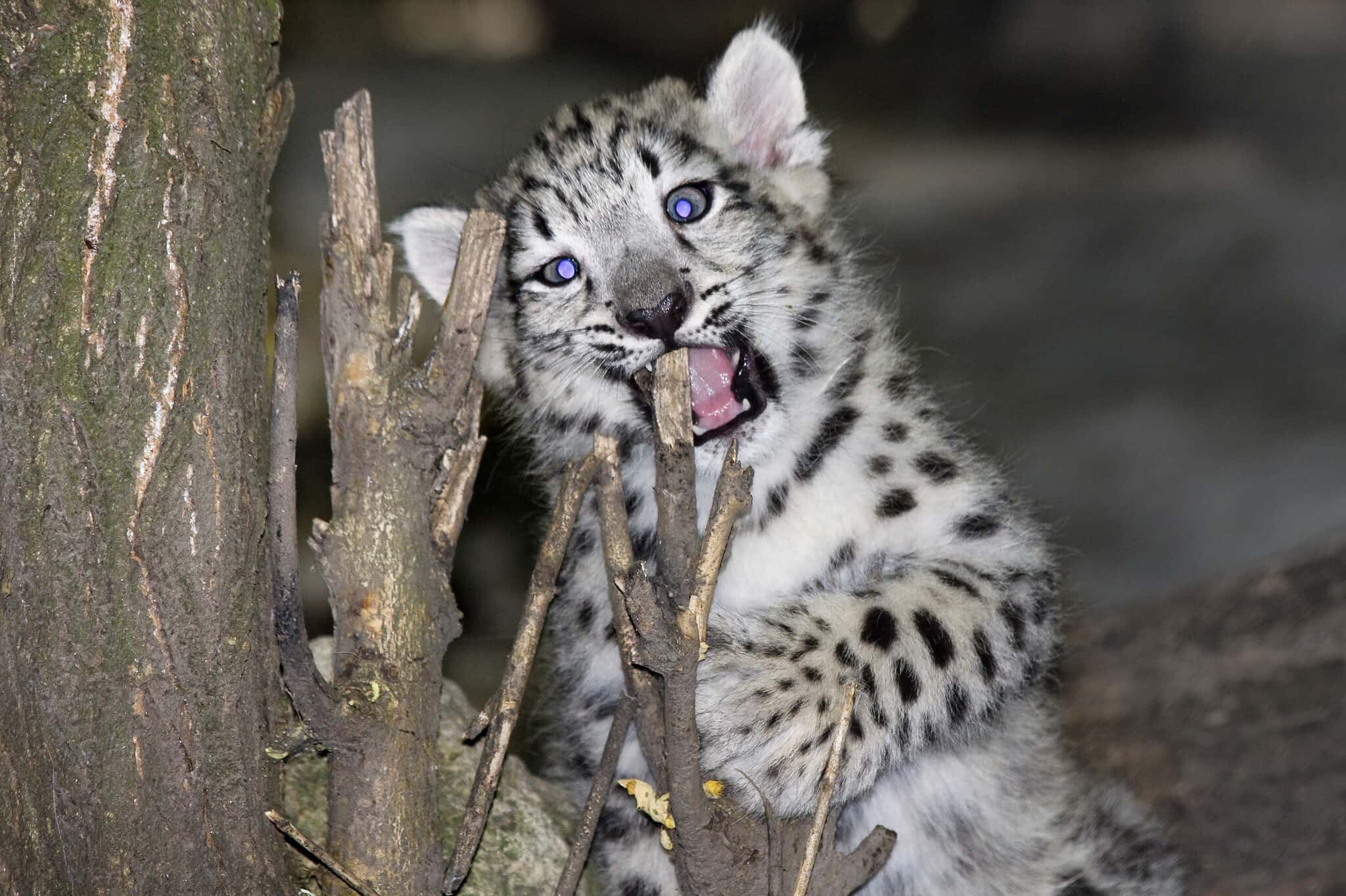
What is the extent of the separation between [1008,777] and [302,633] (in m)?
1.79

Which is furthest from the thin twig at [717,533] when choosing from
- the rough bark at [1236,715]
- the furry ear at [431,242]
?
the rough bark at [1236,715]

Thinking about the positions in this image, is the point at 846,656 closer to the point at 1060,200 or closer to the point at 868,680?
the point at 868,680

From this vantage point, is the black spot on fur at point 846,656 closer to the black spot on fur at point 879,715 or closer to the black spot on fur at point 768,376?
the black spot on fur at point 879,715

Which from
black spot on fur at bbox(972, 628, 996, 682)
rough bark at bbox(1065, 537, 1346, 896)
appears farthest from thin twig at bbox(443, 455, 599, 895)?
rough bark at bbox(1065, 537, 1346, 896)

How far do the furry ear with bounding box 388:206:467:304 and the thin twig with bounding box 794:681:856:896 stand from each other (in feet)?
5.15

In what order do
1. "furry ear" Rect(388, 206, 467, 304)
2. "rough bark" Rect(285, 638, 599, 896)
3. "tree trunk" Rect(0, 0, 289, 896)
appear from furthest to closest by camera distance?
1. "furry ear" Rect(388, 206, 467, 304)
2. "rough bark" Rect(285, 638, 599, 896)
3. "tree trunk" Rect(0, 0, 289, 896)

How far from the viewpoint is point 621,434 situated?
307cm

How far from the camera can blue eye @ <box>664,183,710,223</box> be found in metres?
3.10

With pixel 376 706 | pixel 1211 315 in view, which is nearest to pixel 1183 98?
pixel 1211 315

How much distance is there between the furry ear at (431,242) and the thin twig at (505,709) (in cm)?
107

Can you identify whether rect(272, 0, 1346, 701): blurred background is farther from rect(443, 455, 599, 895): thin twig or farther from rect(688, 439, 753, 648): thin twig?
rect(688, 439, 753, 648): thin twig

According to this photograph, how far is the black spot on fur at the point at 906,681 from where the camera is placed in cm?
258

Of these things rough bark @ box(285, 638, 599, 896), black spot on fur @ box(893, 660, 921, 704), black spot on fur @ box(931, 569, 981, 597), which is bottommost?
rough bark @ box(285, 638, 599, 896)

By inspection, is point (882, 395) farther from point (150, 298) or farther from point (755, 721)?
point (150, 298)
